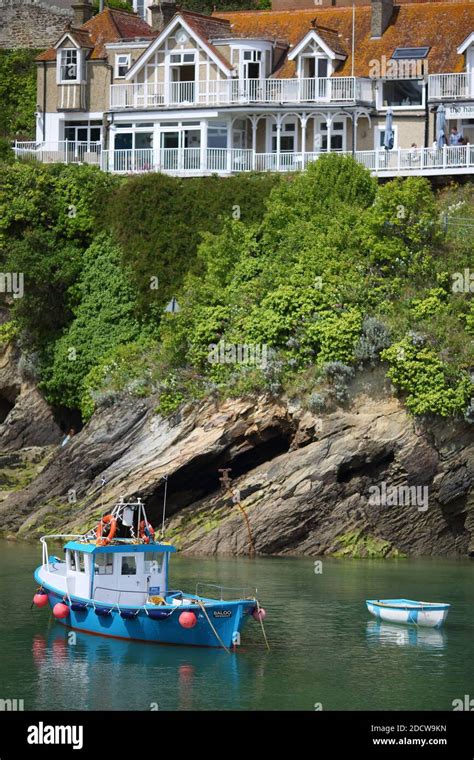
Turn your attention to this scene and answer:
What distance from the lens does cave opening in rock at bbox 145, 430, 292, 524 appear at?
65.4 m

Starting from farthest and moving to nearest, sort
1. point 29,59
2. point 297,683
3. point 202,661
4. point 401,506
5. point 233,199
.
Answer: point 29,59 < point 233,199 < point 401,506 < point 202,661 < point 297,683

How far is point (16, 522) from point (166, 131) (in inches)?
868

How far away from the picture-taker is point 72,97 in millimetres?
84375

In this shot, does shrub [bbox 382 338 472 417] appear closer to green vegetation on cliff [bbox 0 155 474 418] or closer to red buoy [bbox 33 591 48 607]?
green vegetation on cliff [bbox 0 155 474 418]

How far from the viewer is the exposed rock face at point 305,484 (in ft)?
208

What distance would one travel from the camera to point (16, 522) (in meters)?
67.4

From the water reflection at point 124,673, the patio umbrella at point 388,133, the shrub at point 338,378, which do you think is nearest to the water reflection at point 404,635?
the water reflection at point 124,673

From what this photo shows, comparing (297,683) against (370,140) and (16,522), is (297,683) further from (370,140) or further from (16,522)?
(370,140)

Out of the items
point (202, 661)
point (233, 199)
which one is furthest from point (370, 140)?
point (202, 661)

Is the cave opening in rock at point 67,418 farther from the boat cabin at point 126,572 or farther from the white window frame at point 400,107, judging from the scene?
the boat cabin at point 126,572

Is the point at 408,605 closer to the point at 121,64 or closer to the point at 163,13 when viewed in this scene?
the point at 121,64

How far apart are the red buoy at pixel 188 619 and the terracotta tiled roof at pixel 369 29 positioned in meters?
38.0

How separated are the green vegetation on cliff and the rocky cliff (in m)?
0.99

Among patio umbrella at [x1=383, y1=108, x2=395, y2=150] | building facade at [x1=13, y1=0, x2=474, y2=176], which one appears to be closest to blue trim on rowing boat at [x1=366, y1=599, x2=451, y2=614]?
building facade at [x1=13, y1=0, x2=474, y2=176]
